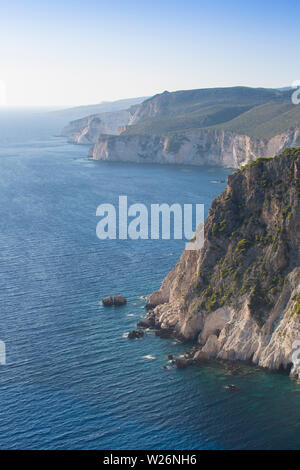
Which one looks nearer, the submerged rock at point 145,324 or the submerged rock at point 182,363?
the submerged rock at point 182,363

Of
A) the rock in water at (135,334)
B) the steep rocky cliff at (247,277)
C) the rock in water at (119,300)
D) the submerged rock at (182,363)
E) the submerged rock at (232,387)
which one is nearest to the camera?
the submerged rock at (232,387)

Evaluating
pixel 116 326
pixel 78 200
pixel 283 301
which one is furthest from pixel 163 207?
pixel 283 301

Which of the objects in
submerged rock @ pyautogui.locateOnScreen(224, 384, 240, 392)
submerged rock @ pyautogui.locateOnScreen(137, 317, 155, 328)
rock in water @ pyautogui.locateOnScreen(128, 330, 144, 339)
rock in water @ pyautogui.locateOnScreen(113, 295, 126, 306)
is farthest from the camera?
rock in water @ pyautogui.locateOnScreen(113, 295, 126, 306)

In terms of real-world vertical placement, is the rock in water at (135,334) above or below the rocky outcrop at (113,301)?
below

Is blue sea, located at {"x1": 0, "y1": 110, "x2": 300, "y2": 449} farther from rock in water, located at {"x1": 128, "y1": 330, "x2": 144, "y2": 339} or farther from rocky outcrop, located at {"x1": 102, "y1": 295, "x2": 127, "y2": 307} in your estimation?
rocky outcrop, located at {"x1": 102, "y1": 295, "x2": 127, "y2": 307}

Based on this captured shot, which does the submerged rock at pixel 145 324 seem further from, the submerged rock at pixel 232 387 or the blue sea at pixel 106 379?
the submerged rock at pixel 232 387

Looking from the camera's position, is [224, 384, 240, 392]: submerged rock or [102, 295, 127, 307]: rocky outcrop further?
[102, 295, 127, 307]: rocky outcrop

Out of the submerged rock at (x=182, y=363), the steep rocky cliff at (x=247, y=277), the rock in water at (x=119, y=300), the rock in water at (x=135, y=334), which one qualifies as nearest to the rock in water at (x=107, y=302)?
the rock in water at (x=119, y=300)

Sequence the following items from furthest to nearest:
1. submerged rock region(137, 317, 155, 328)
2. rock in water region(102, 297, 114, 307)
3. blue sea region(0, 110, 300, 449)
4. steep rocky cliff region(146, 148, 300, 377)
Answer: rock in water region(102, 297, 114, 307) → submerged rock region(137, 317, 155, 328) → steep rocky cliff region(146, 148, 300, 377) → blue sea region(0, 110, 300, 449)

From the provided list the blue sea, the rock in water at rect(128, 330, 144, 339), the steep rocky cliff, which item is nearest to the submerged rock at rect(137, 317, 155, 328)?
the steep rocky cliff

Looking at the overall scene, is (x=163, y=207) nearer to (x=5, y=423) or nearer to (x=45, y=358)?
(x=45, y=358)
